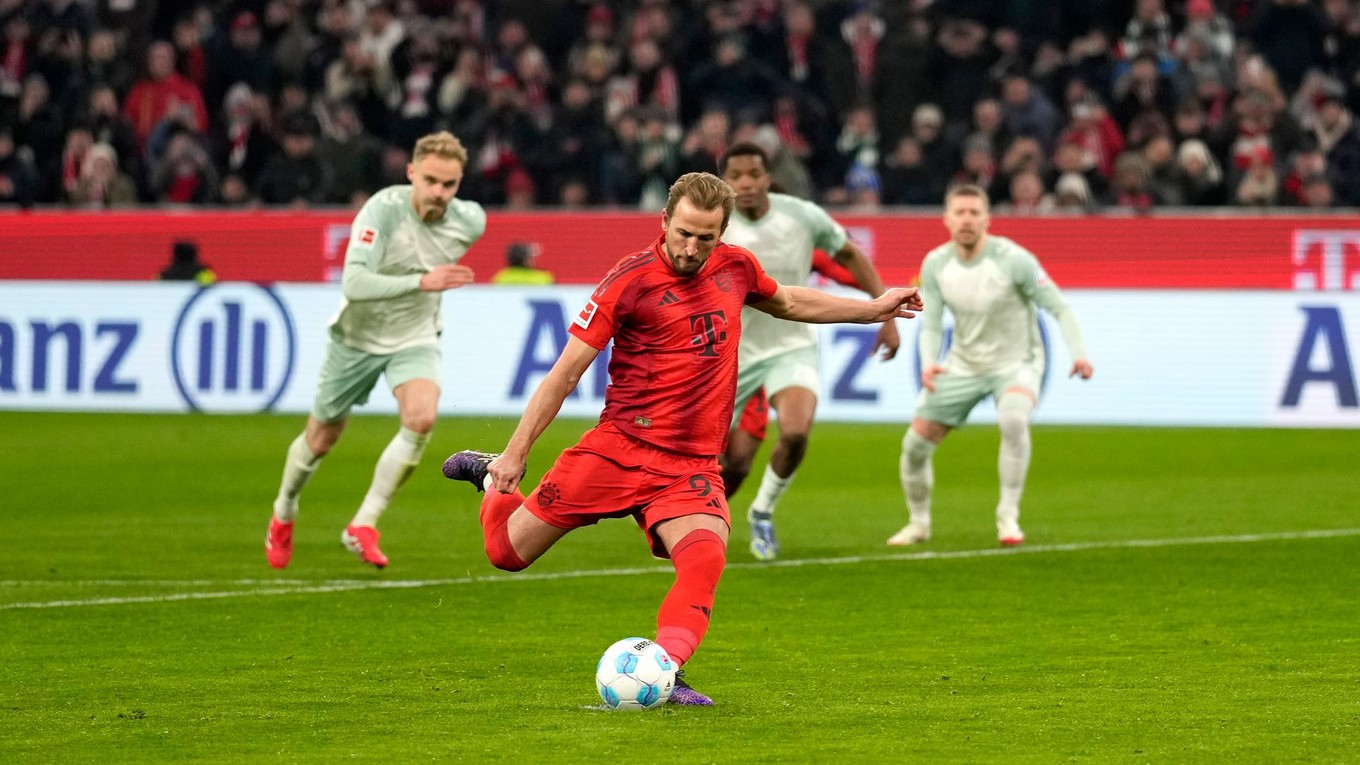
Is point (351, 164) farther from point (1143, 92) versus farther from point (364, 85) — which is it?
point (1143, 92)

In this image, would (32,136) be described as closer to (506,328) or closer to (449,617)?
(506,328)

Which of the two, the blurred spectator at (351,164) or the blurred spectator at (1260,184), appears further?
the blurred spectator at (351,164)

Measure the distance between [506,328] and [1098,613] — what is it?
9.91 meters

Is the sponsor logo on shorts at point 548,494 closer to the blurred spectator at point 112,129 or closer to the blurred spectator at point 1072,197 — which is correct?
the blurred spectator at point 1072,197

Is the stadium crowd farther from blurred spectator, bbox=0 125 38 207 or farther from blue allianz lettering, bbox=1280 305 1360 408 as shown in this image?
blue allianz lettering, bbox=1280 305 1360 408

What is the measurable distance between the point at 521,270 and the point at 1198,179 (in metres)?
6.50

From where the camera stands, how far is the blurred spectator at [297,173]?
878 inches

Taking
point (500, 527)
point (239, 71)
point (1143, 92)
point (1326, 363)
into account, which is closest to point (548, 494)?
point (500, 527)

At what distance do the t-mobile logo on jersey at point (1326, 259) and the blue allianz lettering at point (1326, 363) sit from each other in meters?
2.35

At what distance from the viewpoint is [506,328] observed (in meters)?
18.5

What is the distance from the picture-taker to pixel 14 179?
75.0ft

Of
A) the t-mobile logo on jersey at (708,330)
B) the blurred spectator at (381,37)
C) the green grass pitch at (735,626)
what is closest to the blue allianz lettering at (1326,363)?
the green grass pitch at (735,626)

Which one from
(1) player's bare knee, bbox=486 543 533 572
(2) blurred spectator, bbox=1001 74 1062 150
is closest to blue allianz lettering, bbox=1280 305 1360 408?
(2) blurred spectator, bbox=1001 74 1062 150

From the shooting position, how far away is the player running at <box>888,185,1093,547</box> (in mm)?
11953
